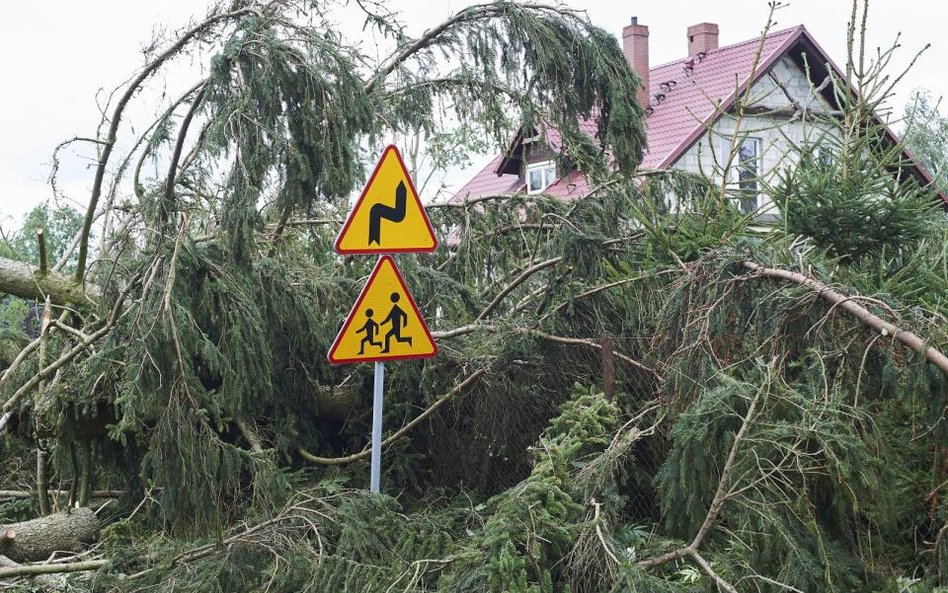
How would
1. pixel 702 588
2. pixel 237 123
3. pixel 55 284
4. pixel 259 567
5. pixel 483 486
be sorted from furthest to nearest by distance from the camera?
pixel 55 284
pixel 483 486
pixel 237 123
pixel 259 567
pixel 702 588

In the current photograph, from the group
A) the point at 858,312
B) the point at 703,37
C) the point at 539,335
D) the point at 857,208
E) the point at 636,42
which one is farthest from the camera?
the point at 703,37

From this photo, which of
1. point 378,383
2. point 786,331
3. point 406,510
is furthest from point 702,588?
point 406,510

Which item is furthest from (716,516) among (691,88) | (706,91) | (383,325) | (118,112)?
(691,88)

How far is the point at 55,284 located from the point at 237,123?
282cm

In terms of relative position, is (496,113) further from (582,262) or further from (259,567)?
(259,567)

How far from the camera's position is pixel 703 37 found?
2488 cm

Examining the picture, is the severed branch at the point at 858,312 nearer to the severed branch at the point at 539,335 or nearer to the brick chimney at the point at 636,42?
the severed branch at the point at 539,335

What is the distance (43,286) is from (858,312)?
6.26 metres

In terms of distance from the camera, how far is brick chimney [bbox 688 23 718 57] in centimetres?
A: 2486

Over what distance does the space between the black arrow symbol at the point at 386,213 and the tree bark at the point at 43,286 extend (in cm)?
338

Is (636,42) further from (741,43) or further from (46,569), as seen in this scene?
(46,569)

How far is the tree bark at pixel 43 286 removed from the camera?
26.6 ft

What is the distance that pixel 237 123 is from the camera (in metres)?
6.27

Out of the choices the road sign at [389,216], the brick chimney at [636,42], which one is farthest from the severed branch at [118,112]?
the brick chimney at [636,42]
